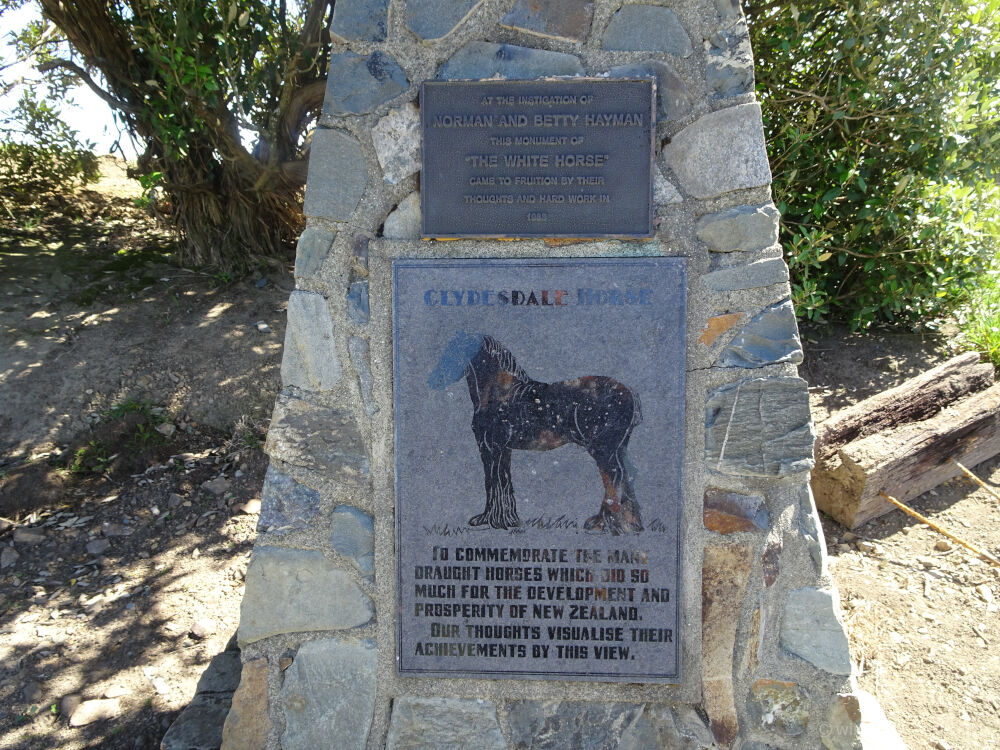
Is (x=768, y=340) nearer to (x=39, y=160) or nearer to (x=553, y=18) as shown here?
(x=553, y=18)

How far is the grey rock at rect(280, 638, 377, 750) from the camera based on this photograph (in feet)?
6.94

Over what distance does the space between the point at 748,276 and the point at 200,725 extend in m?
2.15

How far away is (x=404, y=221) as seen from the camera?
2020mm

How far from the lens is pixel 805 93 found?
392 cm

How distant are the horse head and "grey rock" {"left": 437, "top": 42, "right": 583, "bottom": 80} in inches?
27.5

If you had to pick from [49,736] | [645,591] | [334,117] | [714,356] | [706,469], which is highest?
[334,117]

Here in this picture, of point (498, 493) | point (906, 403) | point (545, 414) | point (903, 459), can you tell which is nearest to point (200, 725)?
point (498, 493)

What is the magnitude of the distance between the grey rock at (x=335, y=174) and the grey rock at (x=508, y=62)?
1.16 ft

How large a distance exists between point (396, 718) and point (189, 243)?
13.7 ft

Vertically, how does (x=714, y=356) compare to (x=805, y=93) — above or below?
below

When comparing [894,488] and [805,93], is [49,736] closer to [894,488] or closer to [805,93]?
[894,488]

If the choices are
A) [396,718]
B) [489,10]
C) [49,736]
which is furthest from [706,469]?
[49,736]

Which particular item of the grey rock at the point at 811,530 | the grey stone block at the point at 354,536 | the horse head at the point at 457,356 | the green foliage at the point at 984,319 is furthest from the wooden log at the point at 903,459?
the grey stone block at the point at 354,536

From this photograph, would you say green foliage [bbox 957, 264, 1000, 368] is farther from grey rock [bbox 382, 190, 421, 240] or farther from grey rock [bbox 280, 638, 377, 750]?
grey rock [bbox 280, 638, 377, 750]
